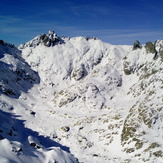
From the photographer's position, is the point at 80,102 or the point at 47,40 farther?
the point at 47,40

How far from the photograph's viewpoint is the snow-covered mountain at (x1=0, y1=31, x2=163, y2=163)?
3356cm

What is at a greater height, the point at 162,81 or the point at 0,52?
the point at 0,52

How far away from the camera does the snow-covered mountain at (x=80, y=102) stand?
3356cm

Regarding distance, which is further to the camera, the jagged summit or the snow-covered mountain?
the jagged summit

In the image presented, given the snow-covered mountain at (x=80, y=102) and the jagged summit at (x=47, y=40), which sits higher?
the jagged summit at (x=47, y=40)

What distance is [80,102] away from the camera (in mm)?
67750

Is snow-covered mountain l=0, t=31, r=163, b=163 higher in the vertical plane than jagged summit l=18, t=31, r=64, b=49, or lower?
lower

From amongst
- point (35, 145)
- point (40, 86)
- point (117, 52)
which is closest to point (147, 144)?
point (35, 145)

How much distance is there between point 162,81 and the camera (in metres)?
54.9

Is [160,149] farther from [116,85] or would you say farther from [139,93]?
[116,85]

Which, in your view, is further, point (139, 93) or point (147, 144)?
point (139, 93)

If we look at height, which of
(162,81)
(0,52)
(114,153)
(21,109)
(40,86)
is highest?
(0,52)

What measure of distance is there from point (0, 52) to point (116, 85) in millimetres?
66835

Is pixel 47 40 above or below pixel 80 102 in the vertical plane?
above
